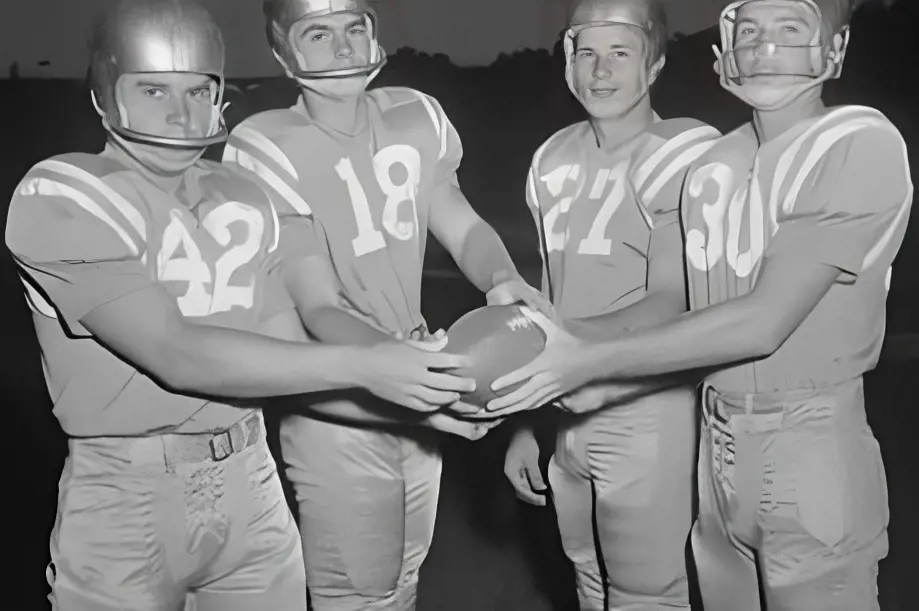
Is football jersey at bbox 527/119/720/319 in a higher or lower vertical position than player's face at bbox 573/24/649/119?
lower

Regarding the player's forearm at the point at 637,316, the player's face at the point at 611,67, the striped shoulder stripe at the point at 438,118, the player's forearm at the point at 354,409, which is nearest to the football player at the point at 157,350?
the player's forearm at the point at 354,409

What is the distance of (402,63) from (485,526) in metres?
0.74

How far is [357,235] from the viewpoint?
147 cm

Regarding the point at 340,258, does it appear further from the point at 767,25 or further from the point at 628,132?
the point at 767,25

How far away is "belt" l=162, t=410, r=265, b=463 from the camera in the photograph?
51.1 inches

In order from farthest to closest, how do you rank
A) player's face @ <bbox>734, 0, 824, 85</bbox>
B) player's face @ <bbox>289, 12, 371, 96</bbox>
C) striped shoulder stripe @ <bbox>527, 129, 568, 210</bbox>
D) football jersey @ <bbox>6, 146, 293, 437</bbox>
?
striped shoulder stripe @ <bbox>527, 129, 568, 210</bbox>, player's face @ <bbox>289, 12, 371, 96</bbox>, player's face @ <bbox>734, 0, 824, 85</bbox>, football jersey @ <bbox>6, 146, 293, 437</bbox>

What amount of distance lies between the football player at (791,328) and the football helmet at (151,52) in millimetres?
553

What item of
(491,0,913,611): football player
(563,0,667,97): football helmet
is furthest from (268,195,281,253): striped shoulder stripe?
(563,0,667,97): football helmet

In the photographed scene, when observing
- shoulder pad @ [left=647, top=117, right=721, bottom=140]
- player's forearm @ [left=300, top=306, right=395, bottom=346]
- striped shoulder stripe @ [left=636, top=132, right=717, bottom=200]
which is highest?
shoulder pad @ [left=647, top=117, right=721, bottom=140]

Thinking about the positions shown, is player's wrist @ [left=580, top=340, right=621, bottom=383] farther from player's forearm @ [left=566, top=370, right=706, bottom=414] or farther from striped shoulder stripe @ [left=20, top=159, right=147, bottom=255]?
striped shoulder stripe @ [left=20, top=159, right=147, bottom=255]

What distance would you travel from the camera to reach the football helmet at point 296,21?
4.70 ft

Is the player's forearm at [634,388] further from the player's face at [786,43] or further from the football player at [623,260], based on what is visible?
the player's face at [786,43]

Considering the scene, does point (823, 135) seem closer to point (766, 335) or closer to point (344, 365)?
point (766, 335)

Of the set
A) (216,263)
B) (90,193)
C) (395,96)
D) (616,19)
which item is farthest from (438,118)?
(90,193)
